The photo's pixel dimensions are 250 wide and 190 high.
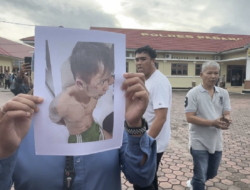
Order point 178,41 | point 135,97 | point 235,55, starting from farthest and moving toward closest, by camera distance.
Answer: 1. point 178,41
2. point 235,55
3. point 135,97

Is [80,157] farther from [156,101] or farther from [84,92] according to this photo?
[156,101]

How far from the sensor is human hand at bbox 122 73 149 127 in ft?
2.95

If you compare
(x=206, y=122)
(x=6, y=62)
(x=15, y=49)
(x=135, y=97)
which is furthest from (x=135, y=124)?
(x=15, y=49)

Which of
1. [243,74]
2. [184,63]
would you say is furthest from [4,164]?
[243,74]

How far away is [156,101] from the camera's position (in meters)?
1.96

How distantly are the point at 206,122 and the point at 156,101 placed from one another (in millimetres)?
695

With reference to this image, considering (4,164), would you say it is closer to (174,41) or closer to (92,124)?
(92,124)

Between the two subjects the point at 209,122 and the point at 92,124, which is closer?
the point at 92,124

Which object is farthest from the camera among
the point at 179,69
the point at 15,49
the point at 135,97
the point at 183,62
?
the point at 15,49

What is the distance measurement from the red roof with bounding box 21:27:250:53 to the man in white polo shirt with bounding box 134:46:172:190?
16.8m

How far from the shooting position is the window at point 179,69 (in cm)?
1998

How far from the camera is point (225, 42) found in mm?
22062

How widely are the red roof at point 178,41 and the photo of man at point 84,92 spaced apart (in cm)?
1822

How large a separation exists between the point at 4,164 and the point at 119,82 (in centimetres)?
56
